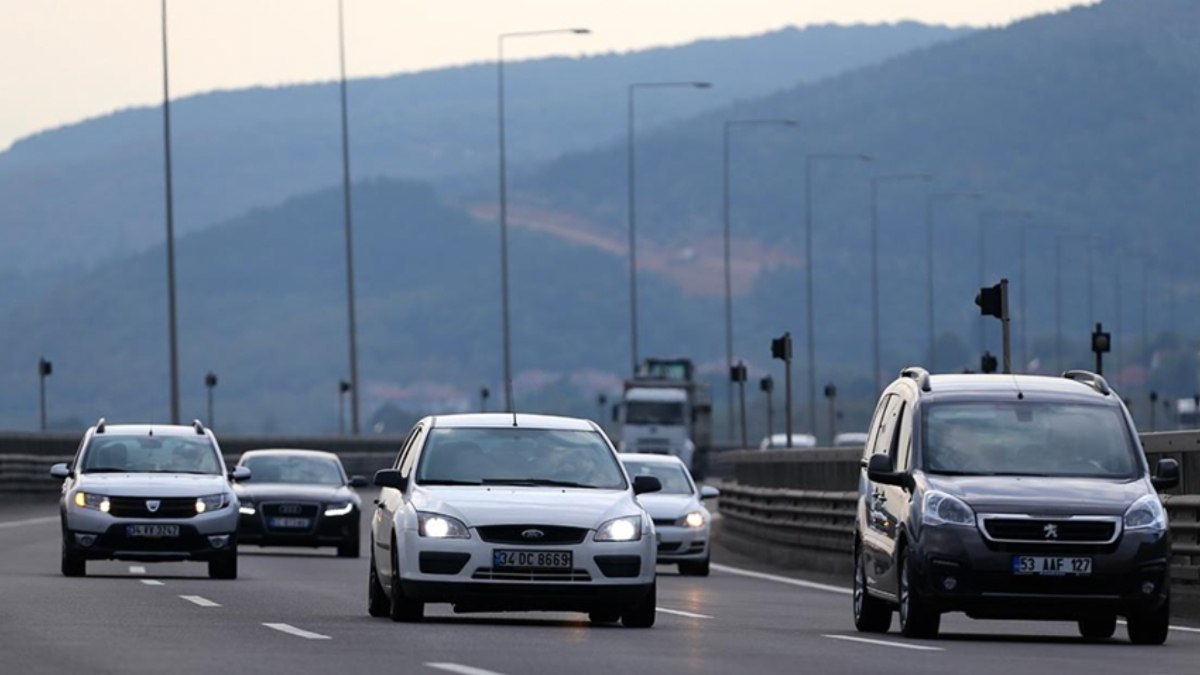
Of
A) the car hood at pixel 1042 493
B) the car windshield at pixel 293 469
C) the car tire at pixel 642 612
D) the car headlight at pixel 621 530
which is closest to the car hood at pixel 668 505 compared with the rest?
the car windshield at pixel 293 469

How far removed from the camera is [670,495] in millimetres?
36219

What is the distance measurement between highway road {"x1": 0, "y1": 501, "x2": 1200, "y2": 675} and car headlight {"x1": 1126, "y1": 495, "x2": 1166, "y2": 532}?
77 centimetres

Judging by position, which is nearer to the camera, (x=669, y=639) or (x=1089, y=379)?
(x=669, y=639)

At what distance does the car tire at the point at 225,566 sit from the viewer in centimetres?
2977

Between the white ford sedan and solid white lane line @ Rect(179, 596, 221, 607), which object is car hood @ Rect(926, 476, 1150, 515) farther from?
solid white lane line @ Rect(179, 596, 221, 607)

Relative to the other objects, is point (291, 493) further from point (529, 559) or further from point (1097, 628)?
point (529, 559)

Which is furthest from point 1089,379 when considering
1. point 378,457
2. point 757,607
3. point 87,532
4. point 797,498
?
point 378,457

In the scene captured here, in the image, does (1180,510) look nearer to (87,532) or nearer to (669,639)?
(669,639)

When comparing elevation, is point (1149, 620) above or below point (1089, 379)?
below

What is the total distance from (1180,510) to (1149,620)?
19.0 ft

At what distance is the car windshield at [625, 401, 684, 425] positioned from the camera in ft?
325

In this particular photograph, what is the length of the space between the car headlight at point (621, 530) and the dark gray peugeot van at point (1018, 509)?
1586 millimetres

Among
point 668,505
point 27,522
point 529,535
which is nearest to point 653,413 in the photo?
point 27,522

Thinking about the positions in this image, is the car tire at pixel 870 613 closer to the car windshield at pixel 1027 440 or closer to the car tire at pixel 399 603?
the car windshield at pixel 1027 440
